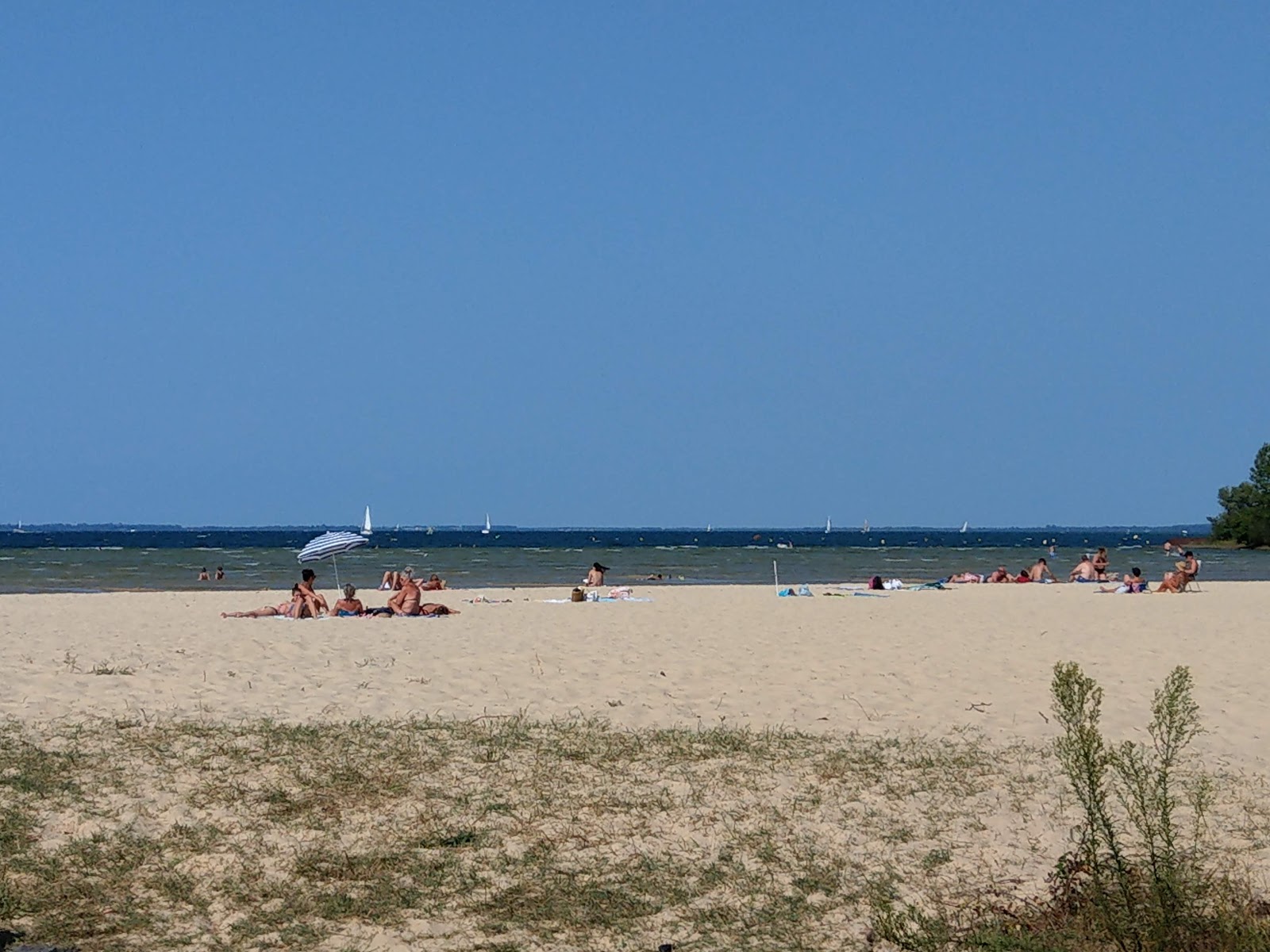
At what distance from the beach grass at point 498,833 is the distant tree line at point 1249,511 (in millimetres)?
104860

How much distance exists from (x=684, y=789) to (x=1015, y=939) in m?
2.95

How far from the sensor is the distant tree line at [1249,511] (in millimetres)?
103625

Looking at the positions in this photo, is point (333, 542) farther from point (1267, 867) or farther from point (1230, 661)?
point (1267, 867)

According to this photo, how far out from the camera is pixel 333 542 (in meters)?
24.5

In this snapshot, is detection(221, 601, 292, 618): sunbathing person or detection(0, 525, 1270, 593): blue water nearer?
detection(221, 601, 292, 618): sunbathing person

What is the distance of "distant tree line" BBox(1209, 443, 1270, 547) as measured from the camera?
10362cm

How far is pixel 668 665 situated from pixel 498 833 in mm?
6951

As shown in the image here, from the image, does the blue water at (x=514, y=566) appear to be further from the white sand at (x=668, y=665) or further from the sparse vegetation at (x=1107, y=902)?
the sparse vegetation at (x=1107, y=902)

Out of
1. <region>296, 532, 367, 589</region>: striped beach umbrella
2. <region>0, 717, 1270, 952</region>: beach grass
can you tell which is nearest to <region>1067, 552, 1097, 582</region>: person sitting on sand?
<region>296, 532, 367, 589</region>: striped beach umbrella

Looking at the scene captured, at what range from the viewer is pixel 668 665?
13.9m

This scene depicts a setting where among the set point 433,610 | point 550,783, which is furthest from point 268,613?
point 550,783

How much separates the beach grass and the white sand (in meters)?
1.28

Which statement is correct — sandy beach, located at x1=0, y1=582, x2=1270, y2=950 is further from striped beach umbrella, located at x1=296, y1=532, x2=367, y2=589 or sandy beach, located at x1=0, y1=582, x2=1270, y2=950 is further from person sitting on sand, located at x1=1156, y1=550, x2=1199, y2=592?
person sitting on sand, located at x1=1156, y1=550, x2=1199, y2=592

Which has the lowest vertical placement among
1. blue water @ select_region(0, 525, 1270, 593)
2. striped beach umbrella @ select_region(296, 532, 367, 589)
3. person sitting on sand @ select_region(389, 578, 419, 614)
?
blue water @ select_region(0, 525, 1270, 593)
